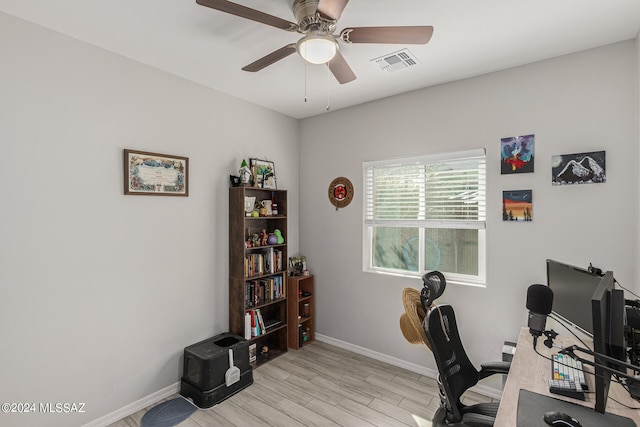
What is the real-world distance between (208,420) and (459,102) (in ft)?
11.1

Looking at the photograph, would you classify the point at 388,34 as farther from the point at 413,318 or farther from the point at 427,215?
the point at 413,318

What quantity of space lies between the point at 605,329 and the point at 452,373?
30.0 inches

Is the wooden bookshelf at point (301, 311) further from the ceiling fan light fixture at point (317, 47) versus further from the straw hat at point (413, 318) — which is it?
the ceiling fan light fixture at point (317, 47)

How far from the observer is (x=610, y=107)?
7.09ft

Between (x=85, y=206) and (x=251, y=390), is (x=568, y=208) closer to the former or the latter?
(x=251, y=390)

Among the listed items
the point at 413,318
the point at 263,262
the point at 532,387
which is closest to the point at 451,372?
the point at 532,387

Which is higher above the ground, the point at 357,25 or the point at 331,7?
the point at 357,25

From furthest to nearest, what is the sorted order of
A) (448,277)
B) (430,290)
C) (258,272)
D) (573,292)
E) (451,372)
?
(258,272)
(448,277)
(430,290)
(573,292)
(451,372)

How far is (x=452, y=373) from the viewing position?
64.7 inches

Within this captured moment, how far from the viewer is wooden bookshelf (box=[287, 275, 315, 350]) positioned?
3551mm

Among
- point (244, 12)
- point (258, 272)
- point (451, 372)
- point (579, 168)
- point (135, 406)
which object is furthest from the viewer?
point (258, 272)

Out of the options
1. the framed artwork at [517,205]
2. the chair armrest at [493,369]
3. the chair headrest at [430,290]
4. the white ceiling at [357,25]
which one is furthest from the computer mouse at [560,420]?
the white ceiling at [357,25]

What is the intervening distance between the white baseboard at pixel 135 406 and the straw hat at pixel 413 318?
211 centimetres

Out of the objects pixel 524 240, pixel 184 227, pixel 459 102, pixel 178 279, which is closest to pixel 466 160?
pixel 459 102
